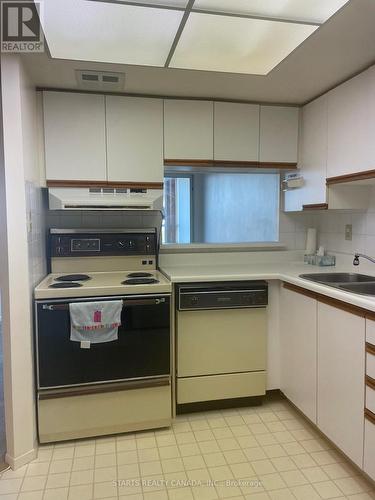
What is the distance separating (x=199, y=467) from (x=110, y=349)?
2.53 feet

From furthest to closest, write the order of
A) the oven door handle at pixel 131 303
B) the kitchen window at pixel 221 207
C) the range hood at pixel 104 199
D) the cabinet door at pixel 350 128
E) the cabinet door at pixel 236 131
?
the kitchen window at pixel 221 207, the cabinet door at pixel 236 131, the range hood at pixel 104 199, the cabinet door at pixel 350 128, the oven door handle at pixel 131 303

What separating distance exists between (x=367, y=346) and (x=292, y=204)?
4.96ft

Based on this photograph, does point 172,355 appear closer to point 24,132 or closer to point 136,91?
point 24,132

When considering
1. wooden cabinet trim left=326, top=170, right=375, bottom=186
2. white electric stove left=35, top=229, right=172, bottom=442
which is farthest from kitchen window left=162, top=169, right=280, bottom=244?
white electric stove left=35, top=229, right=172, bottom=442

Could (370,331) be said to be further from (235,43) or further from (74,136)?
(74,136)

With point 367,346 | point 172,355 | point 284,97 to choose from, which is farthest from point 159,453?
point 284,97

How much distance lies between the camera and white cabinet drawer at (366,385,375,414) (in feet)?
5.37

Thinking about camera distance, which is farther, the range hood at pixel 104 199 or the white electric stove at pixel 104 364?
the range hood at pixel 104 199

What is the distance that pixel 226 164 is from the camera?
271 cm

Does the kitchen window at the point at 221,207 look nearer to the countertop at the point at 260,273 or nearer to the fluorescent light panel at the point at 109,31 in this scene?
the countertop at the point at 260,273

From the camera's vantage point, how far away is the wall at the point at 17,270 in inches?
72.6

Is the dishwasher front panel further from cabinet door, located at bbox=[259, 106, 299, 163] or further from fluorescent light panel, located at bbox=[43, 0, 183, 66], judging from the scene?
fluorescent light panel, located at bbox=[43, 0, 183, 66]

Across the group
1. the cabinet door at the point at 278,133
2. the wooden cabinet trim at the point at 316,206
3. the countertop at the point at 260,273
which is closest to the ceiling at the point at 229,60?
the cabinet door at the point at 278,133

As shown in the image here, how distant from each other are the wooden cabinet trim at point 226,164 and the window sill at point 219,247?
62cm
